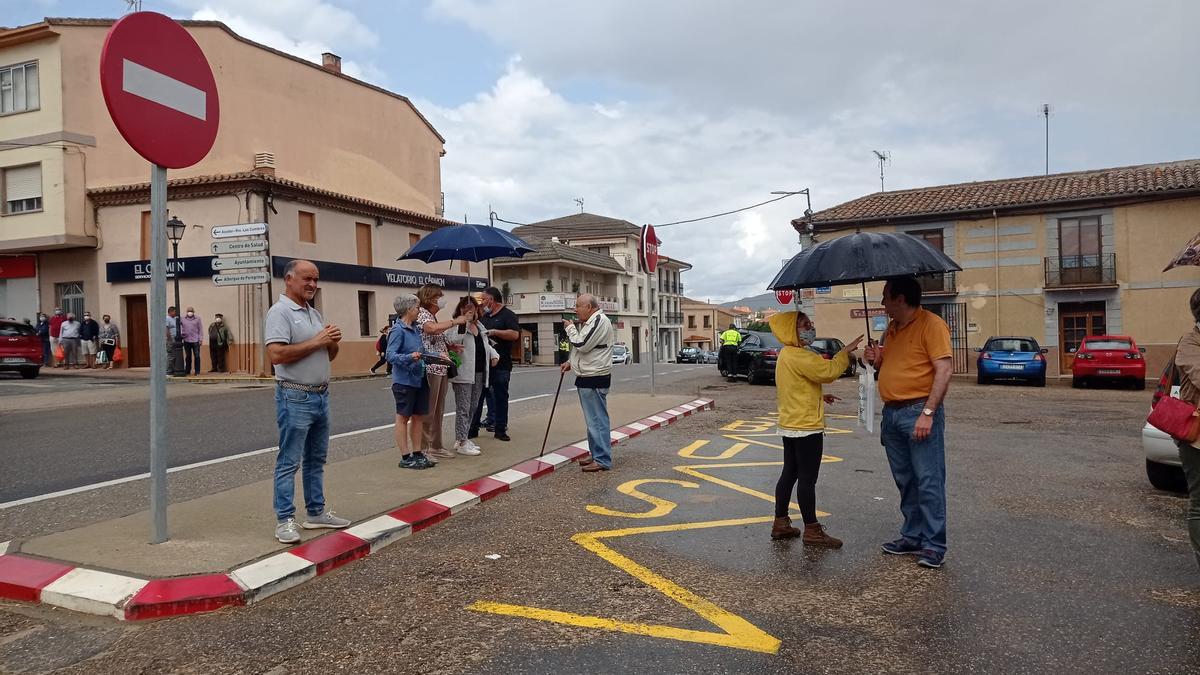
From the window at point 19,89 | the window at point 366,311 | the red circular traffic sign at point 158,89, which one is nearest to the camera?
the red circular traffic sign at point 158,89

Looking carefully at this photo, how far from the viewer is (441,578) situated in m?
4.31

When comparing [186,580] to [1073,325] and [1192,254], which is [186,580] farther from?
[1073,325]

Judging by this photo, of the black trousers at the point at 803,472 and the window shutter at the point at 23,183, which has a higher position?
the window shutter at the point at 23,183

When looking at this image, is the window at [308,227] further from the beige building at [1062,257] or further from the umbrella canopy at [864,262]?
the umbrella canopy at [864,262]

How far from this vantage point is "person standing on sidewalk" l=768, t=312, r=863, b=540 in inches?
191

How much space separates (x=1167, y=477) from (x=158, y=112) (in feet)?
25.8

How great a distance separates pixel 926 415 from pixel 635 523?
214 cm

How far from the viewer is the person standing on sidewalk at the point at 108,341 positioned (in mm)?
24734

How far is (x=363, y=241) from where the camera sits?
29172 mm

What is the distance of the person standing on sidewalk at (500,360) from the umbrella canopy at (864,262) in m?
4.44

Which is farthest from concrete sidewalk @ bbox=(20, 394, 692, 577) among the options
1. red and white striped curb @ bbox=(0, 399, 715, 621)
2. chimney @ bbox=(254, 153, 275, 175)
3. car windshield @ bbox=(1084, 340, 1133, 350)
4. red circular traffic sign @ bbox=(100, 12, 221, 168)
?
chimney @ bbox=(254, 153, 275, 175)

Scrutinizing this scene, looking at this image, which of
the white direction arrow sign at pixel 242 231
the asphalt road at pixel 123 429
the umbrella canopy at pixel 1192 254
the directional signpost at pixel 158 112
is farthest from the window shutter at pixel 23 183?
the umbrella canopy at pixel 1192 254

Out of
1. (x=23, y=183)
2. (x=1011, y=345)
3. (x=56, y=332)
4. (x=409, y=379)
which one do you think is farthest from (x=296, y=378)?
(x=23, y=183)

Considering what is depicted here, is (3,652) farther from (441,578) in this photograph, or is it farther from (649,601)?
(649,601)
